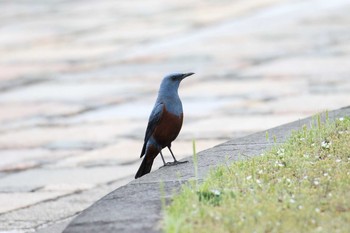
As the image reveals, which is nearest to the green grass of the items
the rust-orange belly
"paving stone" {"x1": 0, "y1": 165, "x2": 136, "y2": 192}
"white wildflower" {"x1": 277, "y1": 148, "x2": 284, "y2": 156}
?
"white wildflower" {"x1": 277, "y1": 148, "x2": 284, "y2": 156}

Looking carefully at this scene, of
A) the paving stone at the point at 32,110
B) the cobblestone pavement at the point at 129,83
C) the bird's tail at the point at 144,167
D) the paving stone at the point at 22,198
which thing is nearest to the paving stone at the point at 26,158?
the cobblestone pavement at the point at 129,83

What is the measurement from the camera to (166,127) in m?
6.38

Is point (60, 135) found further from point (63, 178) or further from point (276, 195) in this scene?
point (276, 195)

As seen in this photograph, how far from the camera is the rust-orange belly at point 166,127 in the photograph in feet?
20.9

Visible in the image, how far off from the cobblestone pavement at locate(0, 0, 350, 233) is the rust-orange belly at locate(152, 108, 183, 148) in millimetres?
1134

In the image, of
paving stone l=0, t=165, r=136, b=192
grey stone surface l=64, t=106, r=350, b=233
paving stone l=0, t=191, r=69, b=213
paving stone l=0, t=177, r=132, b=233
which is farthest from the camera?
paving stone l=0, t=165, r=136, b=192

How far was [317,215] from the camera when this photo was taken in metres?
4.86

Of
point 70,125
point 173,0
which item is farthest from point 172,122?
point 173,0

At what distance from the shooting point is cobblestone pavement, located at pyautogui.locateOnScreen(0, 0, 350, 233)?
29.7ft

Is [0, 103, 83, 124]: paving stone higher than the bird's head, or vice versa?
the bird's head

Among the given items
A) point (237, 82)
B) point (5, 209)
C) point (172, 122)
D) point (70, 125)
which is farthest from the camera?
point (237, 82)

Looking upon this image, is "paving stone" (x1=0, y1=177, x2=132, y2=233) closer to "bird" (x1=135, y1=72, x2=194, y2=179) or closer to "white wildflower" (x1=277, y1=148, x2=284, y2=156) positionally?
"bird" (x1=135, y1=72, x2=194, y2=179)

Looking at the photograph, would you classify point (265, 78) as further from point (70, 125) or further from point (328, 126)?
point (328, 126)

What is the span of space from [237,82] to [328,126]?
21.3ft
